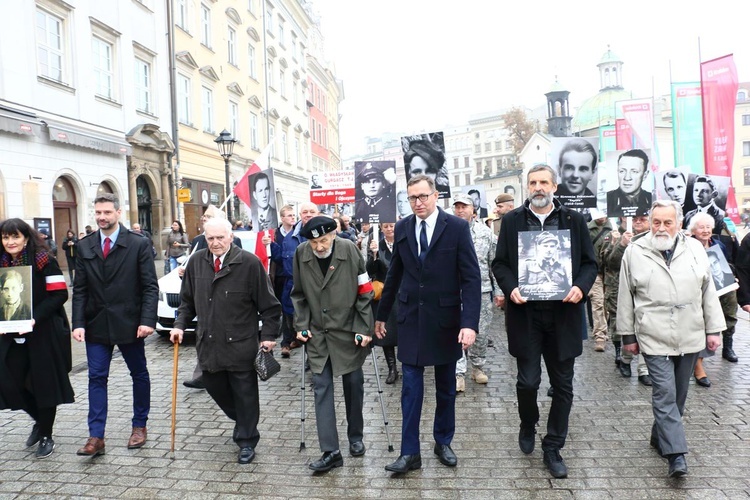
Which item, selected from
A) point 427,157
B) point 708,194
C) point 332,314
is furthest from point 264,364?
point 708,194

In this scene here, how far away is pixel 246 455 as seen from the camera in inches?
186

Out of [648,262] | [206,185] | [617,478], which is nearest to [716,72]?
[648,262]

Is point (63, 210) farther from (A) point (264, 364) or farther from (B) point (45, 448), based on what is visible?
(A) point (264, 364)

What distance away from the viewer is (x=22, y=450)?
5.05 meters

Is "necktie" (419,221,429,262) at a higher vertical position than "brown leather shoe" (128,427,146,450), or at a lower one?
higher

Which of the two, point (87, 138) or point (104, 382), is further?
point (87, 138)

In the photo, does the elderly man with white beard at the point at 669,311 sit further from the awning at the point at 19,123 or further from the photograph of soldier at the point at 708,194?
the awning at the point at 19,123

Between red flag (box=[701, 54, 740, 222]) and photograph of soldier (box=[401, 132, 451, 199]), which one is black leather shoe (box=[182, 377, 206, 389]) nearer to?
photograph of soldier (box=[401, 132, 451, 199])

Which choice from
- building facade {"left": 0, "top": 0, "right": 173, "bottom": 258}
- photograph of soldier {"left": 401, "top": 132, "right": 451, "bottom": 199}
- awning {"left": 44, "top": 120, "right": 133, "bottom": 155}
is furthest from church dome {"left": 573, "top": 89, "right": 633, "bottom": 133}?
photograph of soldier {"left": 401, "top": 132, "right": 451, "bottom": 199}

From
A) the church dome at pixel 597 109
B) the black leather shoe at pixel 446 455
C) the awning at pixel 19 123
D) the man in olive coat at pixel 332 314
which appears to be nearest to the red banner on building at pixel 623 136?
the awning at pixel 19 123

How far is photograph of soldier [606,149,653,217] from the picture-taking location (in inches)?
374

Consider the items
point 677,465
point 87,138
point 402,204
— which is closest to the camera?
point 677,465

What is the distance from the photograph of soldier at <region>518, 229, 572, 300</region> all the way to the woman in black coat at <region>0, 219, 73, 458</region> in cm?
361

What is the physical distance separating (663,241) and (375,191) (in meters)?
7.35
